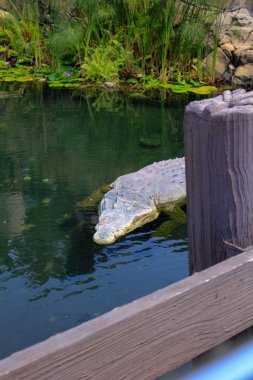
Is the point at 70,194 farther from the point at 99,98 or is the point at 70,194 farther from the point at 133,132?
the point at 99,98

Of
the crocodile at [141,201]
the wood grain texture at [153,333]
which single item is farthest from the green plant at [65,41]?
the wood grain texture at [153,333]

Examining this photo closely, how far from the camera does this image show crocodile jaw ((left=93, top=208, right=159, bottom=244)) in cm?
404

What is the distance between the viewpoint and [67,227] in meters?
4.33

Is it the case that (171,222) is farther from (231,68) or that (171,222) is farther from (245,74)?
(231,68)

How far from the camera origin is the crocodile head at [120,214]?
407 centimetres

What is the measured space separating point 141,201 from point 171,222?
0.25 meters

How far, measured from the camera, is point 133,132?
6984 mm

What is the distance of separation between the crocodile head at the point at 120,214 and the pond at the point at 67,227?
6 centimetres

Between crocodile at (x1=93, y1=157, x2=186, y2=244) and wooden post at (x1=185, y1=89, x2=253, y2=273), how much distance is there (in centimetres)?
253

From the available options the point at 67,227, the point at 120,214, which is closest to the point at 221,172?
the point at 120,214

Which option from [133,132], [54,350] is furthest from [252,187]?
[133,132]

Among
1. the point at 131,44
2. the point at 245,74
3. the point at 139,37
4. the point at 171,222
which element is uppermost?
the point at 139,37

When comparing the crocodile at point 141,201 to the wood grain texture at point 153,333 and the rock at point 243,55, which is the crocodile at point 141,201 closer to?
the wood grain texture at point 153,333

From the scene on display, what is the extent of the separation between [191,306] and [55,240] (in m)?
3.00
